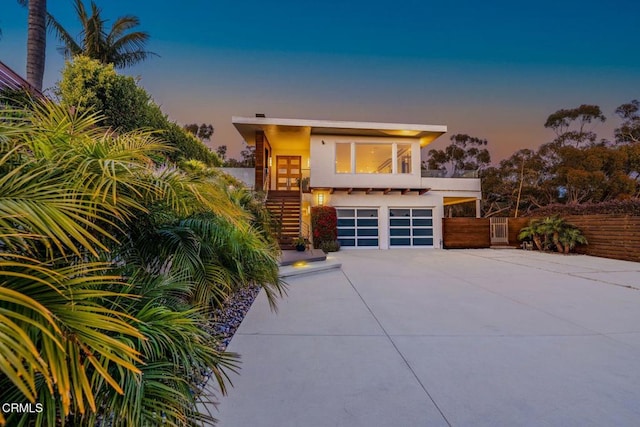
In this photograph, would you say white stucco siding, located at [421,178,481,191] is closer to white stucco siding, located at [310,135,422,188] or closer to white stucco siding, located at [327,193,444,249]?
white stucco siding, located at [327,193,444,249]

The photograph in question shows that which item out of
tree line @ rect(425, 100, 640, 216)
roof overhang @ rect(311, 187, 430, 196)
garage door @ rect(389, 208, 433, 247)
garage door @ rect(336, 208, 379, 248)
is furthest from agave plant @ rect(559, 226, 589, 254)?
tree line @ rect(425, 100, 640, 216)

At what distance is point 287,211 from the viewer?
11844 mm

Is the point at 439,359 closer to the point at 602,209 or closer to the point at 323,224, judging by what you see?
the point at 323,224

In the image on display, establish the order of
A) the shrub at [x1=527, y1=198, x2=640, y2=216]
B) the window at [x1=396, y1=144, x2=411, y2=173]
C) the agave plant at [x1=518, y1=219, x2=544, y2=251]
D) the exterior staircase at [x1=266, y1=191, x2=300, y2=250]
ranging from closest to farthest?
1. the shrub at [x1=527, y1=198, x2=640, y2=216]
2. the exterior staircase at [x1=266, y1=191, x2=300, y2=250]
3. the agave plant at [x1=518, y1=219, x2=544, y2=251]
4. the window at [x1=396, y1=144, x2=411, y2=173]

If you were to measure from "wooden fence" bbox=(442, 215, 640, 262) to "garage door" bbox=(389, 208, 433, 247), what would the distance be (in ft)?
2.49

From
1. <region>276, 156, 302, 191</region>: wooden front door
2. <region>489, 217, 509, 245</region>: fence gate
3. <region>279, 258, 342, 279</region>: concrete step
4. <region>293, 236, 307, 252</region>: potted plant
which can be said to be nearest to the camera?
<region>279, 258, 342, 279</region>: concrete step

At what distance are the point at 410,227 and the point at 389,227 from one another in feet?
3.53

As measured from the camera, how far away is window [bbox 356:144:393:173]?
44.7 feet

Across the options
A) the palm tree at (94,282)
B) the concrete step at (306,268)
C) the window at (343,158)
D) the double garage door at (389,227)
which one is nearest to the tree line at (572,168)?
the double garage door at (389,227)

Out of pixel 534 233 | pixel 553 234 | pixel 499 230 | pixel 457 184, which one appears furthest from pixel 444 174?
pixel 553 234

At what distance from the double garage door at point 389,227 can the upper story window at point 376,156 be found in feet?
6.56

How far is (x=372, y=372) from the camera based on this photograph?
8.15 feet

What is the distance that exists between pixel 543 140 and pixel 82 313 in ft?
88.3

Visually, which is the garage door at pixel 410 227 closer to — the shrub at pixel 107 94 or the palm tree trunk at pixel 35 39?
the shrub at pixel 107 94
